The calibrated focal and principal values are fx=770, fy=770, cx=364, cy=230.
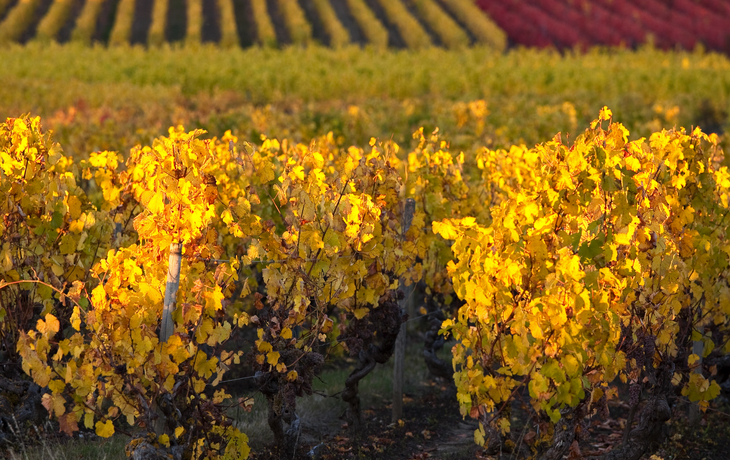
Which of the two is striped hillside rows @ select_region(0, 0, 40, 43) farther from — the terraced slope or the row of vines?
the row of vines

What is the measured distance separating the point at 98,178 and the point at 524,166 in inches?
139

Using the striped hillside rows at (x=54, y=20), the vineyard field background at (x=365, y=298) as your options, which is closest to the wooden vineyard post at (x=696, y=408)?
the vineyard field background at (x=365, y=298)

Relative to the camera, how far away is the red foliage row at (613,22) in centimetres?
4894

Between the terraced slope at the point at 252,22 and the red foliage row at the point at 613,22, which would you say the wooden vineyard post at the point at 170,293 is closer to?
the terraced slope at the point at 252,22

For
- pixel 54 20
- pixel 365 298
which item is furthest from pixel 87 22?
pixel 365 298

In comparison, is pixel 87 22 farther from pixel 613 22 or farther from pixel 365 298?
pixel 365 298

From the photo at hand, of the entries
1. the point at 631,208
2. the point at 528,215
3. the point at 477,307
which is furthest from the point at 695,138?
the point at 477,307

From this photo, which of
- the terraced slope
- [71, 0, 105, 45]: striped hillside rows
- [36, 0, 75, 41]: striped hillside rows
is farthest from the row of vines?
[36, 0, 75, 41]: striped hillside rows

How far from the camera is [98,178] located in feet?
18.0

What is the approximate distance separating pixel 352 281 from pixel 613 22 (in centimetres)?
5145

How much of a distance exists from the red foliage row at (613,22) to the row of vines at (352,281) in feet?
147

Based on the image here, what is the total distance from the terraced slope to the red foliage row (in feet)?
6.33

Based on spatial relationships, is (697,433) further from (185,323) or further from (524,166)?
(185,323)

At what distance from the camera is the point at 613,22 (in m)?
51.4
